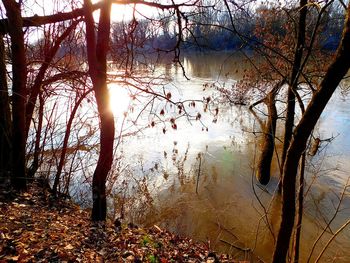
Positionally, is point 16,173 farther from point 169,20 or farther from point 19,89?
point 169,20

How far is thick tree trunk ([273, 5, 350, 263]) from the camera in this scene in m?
2.20

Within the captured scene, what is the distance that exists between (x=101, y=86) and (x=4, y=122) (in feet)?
7.53

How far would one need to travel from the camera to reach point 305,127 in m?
2.58

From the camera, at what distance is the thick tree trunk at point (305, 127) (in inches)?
86.4

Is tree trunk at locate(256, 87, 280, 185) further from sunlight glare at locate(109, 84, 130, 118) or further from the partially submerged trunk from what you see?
sunlight glare at locate(109, 84, 130, 118)

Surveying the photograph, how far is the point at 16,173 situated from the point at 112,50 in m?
3.52

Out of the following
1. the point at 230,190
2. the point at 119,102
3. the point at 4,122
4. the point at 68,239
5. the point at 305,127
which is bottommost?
the point at 230,190

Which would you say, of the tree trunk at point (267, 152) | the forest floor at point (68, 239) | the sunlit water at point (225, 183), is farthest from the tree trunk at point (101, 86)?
the tree trunk at point (267, 152)

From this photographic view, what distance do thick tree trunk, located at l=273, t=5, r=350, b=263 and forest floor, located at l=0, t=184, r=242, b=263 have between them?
202 cm

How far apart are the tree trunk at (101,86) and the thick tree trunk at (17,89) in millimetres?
1108

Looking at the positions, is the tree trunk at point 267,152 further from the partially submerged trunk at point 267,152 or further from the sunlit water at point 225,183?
the sunlit water at point 225,183

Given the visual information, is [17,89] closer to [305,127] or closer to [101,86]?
[101,86]

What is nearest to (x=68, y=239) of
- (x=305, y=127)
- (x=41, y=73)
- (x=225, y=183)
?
(x=305, y=127)

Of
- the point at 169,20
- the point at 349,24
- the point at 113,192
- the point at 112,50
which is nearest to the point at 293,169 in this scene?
the point at 349,24
